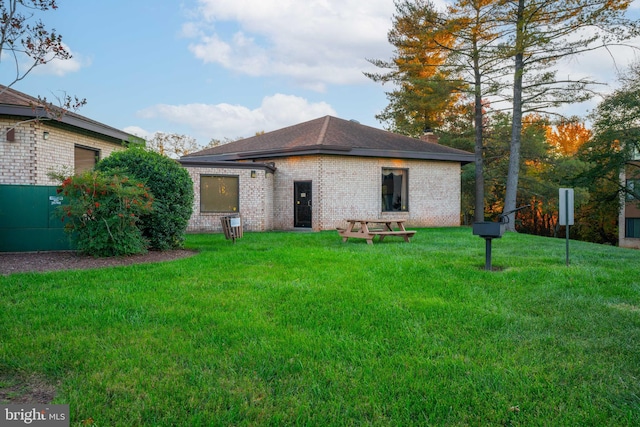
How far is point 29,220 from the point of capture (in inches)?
368

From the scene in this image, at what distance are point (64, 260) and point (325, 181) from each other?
10.1 m

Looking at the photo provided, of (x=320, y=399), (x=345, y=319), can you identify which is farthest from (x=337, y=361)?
(x=345, y=319)

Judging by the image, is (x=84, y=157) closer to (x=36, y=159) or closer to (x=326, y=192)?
(x=36, y=159)

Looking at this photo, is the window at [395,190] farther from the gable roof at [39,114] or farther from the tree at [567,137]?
the tree at [567,137]

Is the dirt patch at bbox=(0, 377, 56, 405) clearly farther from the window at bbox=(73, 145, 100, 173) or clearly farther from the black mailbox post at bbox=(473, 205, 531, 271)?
the window at bbox=(73, 145, 100, 173)

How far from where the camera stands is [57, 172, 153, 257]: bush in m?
8.16

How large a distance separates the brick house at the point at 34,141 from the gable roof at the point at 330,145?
3836 mm

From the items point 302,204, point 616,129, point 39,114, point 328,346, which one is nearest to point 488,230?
point 328,346

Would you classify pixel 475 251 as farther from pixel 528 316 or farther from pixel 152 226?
pixel 152 226

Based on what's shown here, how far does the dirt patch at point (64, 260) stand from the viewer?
7.36 metres

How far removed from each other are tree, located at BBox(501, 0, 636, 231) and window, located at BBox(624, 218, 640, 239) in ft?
50.1

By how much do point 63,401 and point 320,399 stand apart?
1635mm

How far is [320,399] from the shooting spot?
2.69m

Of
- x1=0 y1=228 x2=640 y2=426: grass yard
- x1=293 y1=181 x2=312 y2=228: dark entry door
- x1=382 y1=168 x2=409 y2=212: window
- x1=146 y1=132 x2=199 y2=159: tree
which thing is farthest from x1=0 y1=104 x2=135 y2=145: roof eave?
x1=146 y1=132 x2=199 y2=159: tree
